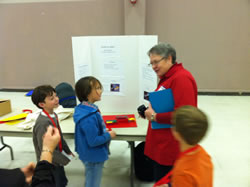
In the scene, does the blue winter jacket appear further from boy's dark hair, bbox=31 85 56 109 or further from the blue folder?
the blue folder

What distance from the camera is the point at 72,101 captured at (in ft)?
9.46

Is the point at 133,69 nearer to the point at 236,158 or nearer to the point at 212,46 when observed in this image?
the point at 236,158

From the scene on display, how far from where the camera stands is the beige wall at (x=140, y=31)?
5234 millimetres

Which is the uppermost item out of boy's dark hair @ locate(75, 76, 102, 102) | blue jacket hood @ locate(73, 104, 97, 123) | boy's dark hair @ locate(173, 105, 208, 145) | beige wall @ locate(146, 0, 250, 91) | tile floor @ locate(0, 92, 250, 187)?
beige wall @ locate(146, 0, 250, 91)

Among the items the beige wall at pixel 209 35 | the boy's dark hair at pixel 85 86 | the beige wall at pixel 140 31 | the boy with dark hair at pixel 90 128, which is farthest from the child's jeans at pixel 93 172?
the beige wall at pixel 209 35

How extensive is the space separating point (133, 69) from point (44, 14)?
4738 millimetres

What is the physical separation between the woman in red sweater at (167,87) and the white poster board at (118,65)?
63 centimetres

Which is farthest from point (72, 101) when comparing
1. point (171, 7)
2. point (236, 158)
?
point (171, 7)

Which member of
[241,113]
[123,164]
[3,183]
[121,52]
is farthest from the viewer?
[241,113]

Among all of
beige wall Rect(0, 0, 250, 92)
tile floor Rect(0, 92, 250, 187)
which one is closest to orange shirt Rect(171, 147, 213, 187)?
tile floor Rect(0, 92, 250, 187)

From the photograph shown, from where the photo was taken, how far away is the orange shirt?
0.95 meters

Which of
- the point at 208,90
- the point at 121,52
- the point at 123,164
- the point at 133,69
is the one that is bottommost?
the point at 123,164

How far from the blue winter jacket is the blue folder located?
43 centimetres

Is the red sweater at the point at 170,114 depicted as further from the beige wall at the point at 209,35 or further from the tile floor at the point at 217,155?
the beige wall at the point at 209,35
